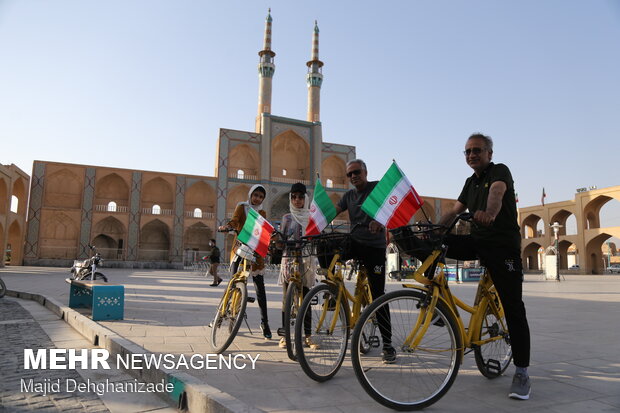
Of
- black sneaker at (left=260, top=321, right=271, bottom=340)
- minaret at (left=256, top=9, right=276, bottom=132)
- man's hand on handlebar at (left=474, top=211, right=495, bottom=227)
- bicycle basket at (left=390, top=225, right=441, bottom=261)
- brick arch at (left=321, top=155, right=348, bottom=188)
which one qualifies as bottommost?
black sneaker at (left=260, top=321, right=271, bottom=340)

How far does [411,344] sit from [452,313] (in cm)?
29

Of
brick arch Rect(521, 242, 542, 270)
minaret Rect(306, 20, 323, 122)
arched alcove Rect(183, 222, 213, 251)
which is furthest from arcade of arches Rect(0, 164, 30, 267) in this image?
brick arch Rect(521, 242, 542, 270)

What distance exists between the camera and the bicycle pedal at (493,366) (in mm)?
2793

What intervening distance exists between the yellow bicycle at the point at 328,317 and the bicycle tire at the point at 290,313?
0.45ft

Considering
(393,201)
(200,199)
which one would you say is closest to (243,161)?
(200,199)

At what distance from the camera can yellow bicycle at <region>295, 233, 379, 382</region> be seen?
2.78m

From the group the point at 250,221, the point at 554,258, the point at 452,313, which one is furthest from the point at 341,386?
the point at 554,258

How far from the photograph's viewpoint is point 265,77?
3531cm

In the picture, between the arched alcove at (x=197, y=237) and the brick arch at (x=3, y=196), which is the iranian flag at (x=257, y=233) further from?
the arched alcove at (x=197, y=237)

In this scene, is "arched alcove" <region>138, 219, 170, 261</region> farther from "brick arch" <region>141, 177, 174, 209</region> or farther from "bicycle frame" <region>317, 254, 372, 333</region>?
"bicycle frame" <region>317, 254, 372, 333</region>

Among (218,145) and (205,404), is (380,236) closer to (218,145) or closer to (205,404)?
(205,404)

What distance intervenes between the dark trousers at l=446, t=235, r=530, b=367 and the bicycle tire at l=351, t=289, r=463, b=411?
1.36 ft

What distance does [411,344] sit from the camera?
7.72 feet
